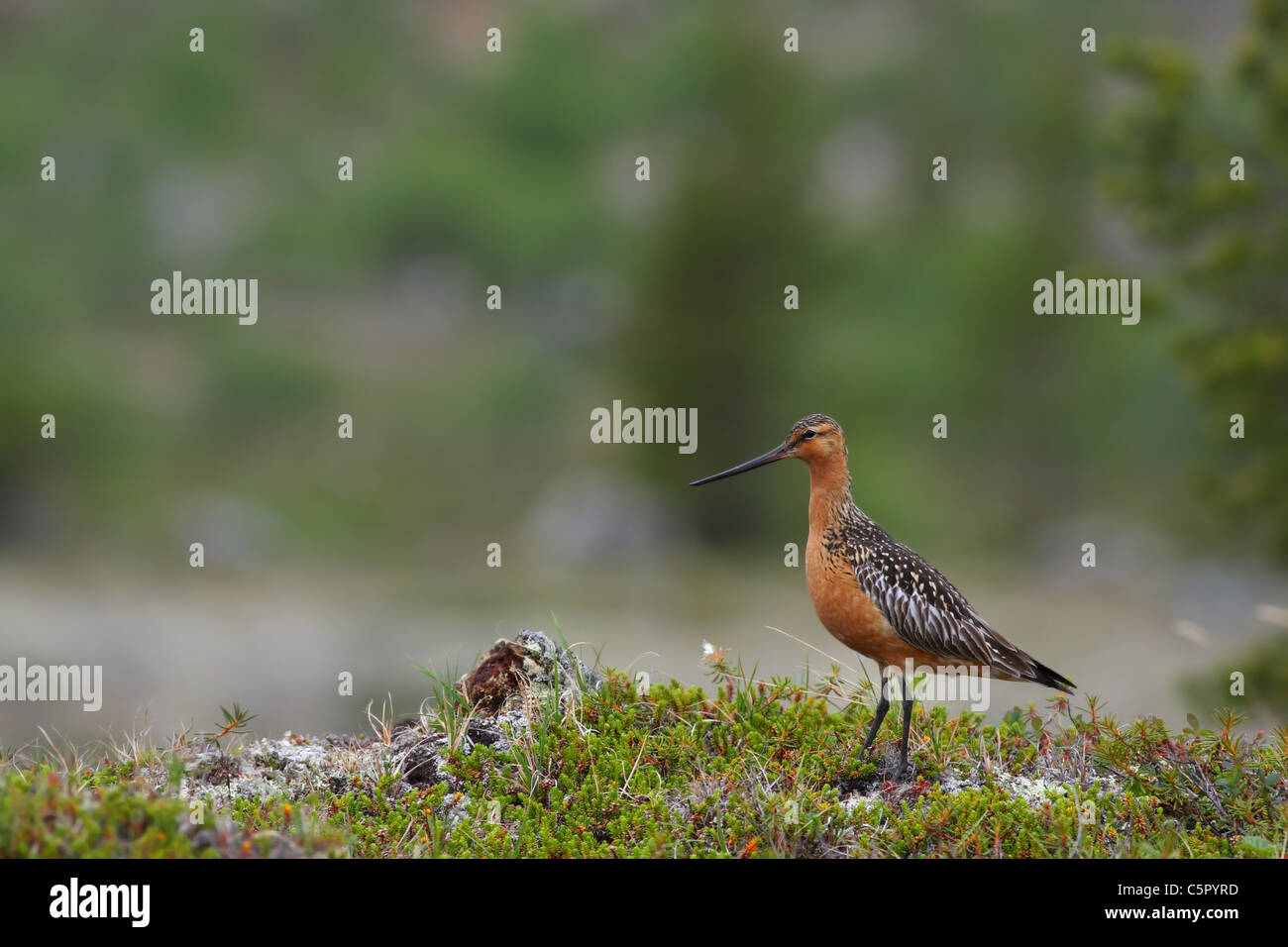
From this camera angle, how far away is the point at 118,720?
1107 inches

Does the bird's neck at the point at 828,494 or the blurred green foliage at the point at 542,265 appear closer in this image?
the bird's neck at the point at 828,494

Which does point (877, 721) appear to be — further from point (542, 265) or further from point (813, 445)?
point (542, 265)

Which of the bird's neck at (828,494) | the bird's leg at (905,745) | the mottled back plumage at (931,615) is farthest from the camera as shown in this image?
the bird's neck at (828,494)

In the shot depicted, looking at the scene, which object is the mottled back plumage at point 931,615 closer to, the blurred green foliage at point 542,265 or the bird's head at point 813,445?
the bird's head at point 813,445

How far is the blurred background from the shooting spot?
1061 inches

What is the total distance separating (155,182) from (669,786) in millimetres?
70528

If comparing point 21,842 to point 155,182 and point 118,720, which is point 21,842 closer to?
point 118,720

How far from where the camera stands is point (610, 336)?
146ft

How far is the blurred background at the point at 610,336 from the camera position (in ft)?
88.4

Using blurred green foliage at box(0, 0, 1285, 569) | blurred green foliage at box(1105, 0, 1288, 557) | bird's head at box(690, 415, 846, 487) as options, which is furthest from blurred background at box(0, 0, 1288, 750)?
bird's head at box(690, 415, 846, 487)

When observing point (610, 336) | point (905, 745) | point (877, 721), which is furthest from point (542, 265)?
point (905, 745)

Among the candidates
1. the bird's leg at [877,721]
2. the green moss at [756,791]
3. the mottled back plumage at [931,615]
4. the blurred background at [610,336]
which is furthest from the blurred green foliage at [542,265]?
the bird's leg at [877,721]

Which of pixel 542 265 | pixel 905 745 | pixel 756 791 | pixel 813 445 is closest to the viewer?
pixel 756 791

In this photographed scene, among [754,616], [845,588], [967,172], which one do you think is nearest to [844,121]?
[967,172]
